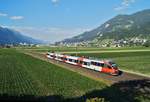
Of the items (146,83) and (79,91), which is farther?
(146,83)

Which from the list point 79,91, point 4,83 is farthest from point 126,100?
point 4,83

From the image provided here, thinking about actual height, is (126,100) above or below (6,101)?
below

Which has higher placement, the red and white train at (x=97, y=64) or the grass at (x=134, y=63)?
the red and white train at (x=97, y=64)

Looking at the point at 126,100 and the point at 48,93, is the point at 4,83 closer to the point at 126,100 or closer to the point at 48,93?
the point at 48,93

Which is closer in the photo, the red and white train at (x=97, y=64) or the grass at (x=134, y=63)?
the red and white train at (x=97, y=64)

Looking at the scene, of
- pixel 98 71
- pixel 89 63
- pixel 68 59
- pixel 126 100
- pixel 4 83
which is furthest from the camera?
pixel 68 59

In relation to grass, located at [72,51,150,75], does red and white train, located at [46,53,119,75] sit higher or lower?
higher

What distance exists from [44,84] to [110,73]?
19516mm

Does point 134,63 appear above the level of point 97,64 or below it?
below

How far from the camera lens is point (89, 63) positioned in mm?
71125

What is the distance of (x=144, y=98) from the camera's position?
32812 millimetres

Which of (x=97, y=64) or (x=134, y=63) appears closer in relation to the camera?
(x=97, y=64)

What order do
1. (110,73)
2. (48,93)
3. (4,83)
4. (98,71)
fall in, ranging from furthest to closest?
(98,71), (110,73), (4,83), (48,93)

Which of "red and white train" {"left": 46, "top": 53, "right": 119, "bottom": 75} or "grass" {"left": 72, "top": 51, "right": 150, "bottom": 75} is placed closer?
"red and white train" {"left": 46, "top": 53, "right": 119, "bottom": 75}
